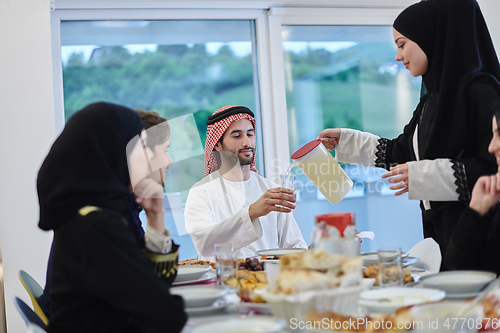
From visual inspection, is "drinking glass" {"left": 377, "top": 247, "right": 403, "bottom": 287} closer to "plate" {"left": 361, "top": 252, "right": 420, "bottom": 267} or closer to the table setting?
the table setting

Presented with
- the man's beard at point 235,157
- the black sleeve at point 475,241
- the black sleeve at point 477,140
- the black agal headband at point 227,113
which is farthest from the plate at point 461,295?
the black agal headband at point 227,113

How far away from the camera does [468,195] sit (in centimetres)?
171

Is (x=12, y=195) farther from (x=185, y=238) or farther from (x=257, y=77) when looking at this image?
(x=257, y=77)

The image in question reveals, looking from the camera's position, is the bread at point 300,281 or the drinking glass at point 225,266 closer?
the bread at point 300,281

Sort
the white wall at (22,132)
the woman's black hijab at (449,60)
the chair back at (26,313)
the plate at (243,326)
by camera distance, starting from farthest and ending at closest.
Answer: the white wall at (22,132) < the woman's black hijab at (449,60) < the chair back at (26,313) < the plate at (243,326)

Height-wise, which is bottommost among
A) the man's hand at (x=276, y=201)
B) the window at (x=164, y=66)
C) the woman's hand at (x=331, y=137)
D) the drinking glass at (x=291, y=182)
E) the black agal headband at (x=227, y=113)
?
the man's hand at (x=276, y=201)

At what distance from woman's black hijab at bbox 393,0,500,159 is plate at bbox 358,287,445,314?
0.87 m

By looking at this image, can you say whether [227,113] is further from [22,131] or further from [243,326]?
[243,326]

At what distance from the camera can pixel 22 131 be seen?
3.01 meters

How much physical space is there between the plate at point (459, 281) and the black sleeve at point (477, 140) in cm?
55

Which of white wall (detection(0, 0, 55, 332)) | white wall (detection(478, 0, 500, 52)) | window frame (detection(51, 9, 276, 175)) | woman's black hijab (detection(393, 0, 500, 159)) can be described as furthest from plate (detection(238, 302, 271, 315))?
white wall (detection(478, 0, 500, 52))

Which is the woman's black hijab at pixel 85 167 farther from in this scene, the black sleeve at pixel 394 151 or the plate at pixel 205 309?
the black sleeve at pixel 394 151

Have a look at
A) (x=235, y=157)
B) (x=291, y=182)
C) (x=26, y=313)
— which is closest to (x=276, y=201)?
(x=291, y=182)

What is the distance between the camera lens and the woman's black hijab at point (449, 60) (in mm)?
1787
